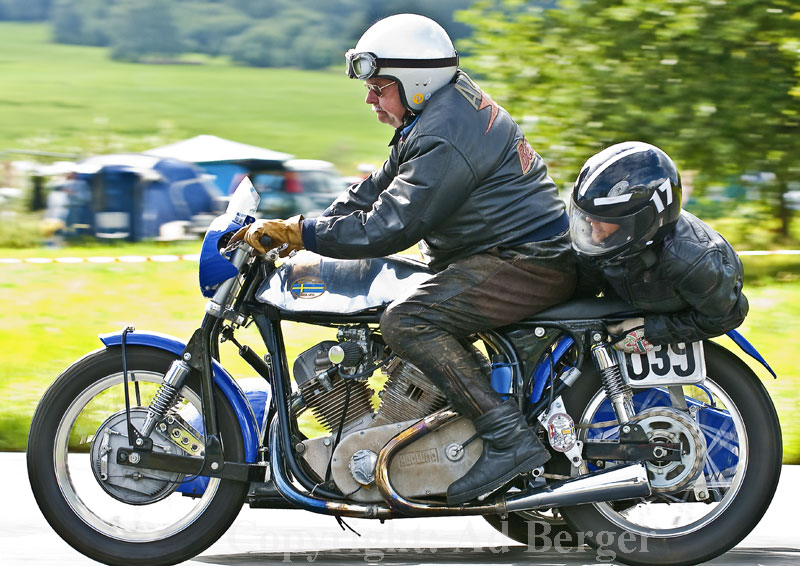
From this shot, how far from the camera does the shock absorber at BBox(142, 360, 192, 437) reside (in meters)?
4.10

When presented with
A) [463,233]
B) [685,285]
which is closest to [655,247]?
[685,285]

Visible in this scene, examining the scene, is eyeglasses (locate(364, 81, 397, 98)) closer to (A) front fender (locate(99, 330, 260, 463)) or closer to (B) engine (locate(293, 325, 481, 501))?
(B) engine (locate(293, 325, 481, 501))

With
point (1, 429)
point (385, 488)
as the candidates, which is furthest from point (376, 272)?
point (1, 429)

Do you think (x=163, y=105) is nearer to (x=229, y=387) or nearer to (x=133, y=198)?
(x=133, y=198)

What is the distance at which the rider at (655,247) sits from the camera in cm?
386

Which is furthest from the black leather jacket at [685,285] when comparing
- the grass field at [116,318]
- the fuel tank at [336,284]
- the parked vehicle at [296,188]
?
the parked vehicle at [296,188]

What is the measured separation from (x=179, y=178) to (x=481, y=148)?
42.9 feet

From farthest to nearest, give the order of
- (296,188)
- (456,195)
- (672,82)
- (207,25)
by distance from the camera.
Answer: (207,25) < (296,188) < (672,82) < (456,195)

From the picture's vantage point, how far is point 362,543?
439 cm

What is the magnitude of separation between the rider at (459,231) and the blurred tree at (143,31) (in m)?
35.7

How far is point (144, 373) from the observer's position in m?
4.15

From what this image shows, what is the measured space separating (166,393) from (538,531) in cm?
151

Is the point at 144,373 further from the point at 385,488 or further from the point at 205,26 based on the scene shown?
the point at 205,26

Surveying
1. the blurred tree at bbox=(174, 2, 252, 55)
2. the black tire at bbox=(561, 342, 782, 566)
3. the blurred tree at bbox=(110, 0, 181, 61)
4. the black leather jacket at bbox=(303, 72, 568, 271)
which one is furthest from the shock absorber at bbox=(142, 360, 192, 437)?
the blurred tree at bbox=(174, 2, 252, 55)
